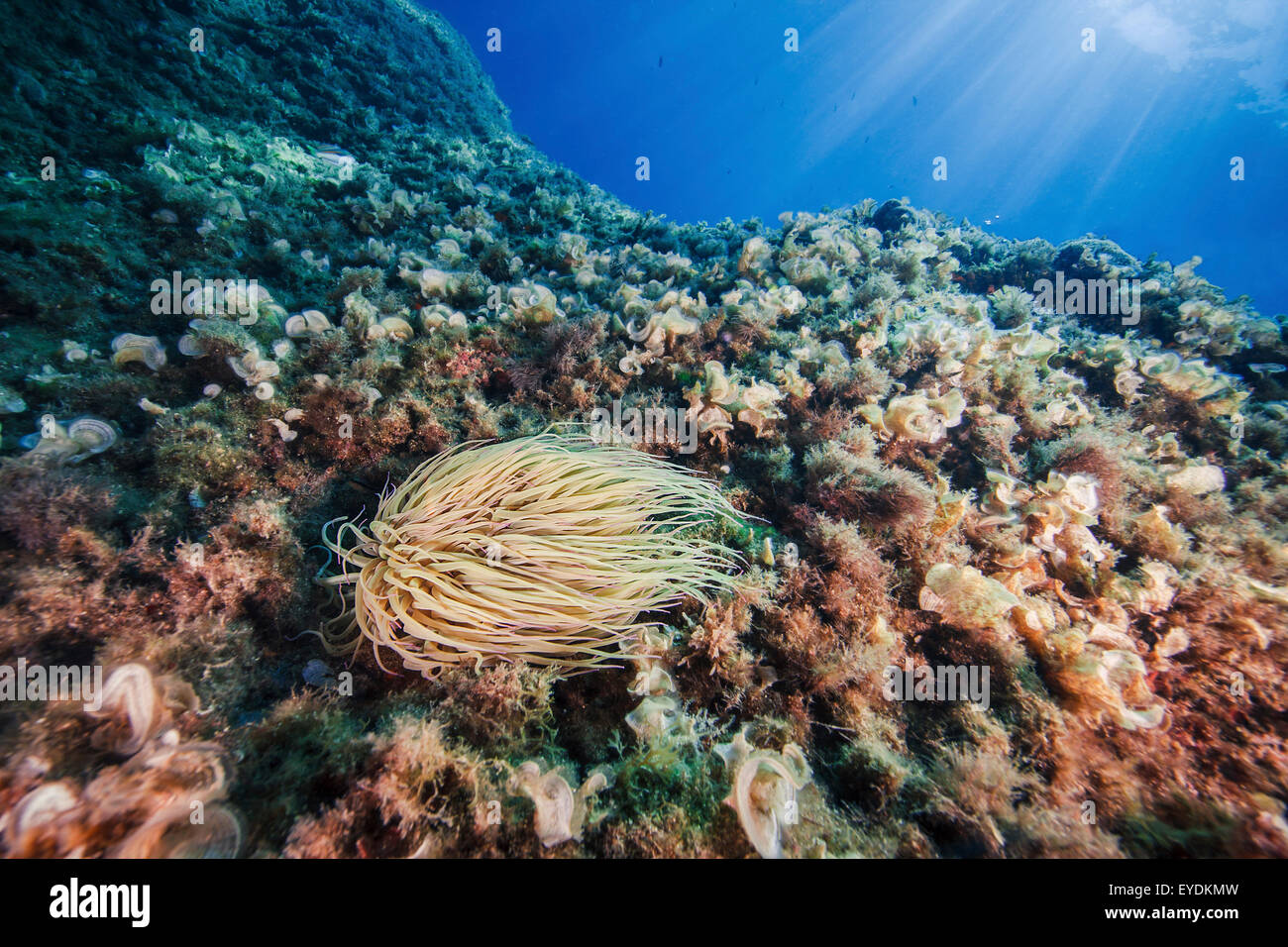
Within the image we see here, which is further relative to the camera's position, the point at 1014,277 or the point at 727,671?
the point at 1014,277

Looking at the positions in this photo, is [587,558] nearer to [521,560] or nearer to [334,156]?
[521,560]

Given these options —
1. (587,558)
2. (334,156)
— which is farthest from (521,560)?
(334,156)

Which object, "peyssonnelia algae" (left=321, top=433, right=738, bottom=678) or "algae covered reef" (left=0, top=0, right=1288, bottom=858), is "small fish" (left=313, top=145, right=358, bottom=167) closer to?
"algae covered reef" (left=0, top=0, right=1288, bottom=858)

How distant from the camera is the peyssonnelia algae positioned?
2443mm

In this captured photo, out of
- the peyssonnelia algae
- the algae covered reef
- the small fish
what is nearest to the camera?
the algae covered reef

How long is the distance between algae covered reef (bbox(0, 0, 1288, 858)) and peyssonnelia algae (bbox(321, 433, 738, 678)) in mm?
28

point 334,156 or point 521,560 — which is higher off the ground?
point 334,156

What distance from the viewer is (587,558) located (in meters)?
2.69

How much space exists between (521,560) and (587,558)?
372mm

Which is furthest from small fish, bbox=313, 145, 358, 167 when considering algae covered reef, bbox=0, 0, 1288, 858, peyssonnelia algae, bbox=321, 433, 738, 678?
peyssonnelia algae, bbox=321, 433, 738, 678

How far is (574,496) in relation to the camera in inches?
120
